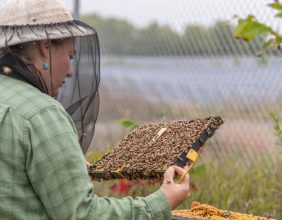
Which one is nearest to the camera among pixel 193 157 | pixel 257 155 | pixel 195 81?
pixel 193 157

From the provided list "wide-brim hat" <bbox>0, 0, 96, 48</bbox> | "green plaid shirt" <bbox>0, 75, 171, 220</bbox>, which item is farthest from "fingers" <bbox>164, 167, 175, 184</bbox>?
"wide-brim hat" <bbox>0, 0, 96, 48</bbox>

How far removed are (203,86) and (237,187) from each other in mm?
1575

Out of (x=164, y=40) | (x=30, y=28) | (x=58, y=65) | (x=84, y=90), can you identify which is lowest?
(x=164, y=40)

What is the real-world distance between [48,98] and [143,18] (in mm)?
5887

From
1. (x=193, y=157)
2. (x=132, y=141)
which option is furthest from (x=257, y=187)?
(x=193, y=157)

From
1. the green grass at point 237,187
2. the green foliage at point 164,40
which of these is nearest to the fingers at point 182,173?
the green grass at point 237,187

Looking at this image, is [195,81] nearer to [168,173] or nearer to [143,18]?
[143,18]

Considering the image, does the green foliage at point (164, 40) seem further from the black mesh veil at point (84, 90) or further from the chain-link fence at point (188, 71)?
the black mesh veil at point (84, 90)

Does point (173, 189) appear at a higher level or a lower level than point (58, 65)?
lower

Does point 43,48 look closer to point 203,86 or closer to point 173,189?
point 173,189

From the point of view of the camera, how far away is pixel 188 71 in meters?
7.75

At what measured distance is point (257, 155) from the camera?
705 cm

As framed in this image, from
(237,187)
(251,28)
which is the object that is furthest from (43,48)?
(237,187)

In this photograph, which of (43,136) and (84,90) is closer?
(43,136)
